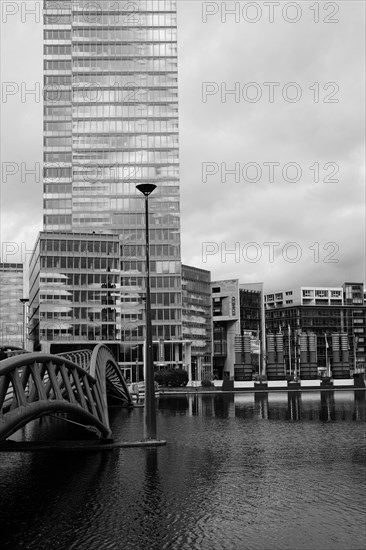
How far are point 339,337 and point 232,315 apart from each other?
54.9m

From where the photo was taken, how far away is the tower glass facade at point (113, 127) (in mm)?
143500

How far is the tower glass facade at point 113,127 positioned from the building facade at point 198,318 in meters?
12.2

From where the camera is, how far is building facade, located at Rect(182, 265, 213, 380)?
148m

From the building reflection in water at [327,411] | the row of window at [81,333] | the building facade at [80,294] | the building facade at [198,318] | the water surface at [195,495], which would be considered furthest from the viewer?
the building facade at [198,318]

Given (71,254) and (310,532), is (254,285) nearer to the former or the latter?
(71,254)

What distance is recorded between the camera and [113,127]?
5738 inches

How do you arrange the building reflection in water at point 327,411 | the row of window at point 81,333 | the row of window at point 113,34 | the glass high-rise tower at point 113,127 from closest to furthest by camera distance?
the building reflection in water at point 327,411
the row of window at point 81,333
the glass high-rise tower at point 113,127
the row of window at point 113,34

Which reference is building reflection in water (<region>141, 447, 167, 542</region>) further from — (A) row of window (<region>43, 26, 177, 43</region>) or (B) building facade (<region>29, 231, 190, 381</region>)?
(A) row of window (<region>43, 26, 177, 43</region>)

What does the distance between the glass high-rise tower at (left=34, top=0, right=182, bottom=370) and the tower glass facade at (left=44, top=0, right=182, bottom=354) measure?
0.70ft

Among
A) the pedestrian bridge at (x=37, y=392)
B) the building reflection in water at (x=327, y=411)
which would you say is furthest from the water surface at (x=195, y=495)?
the building reflection in water at (x=327, y=411)

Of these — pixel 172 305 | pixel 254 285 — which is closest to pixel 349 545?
pixel 172 305

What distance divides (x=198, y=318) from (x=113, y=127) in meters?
46.5

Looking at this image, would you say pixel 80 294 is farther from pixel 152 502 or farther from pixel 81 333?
pixel 152 502

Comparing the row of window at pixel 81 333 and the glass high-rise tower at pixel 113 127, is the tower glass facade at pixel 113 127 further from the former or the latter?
the row of window at pixel 81 333
